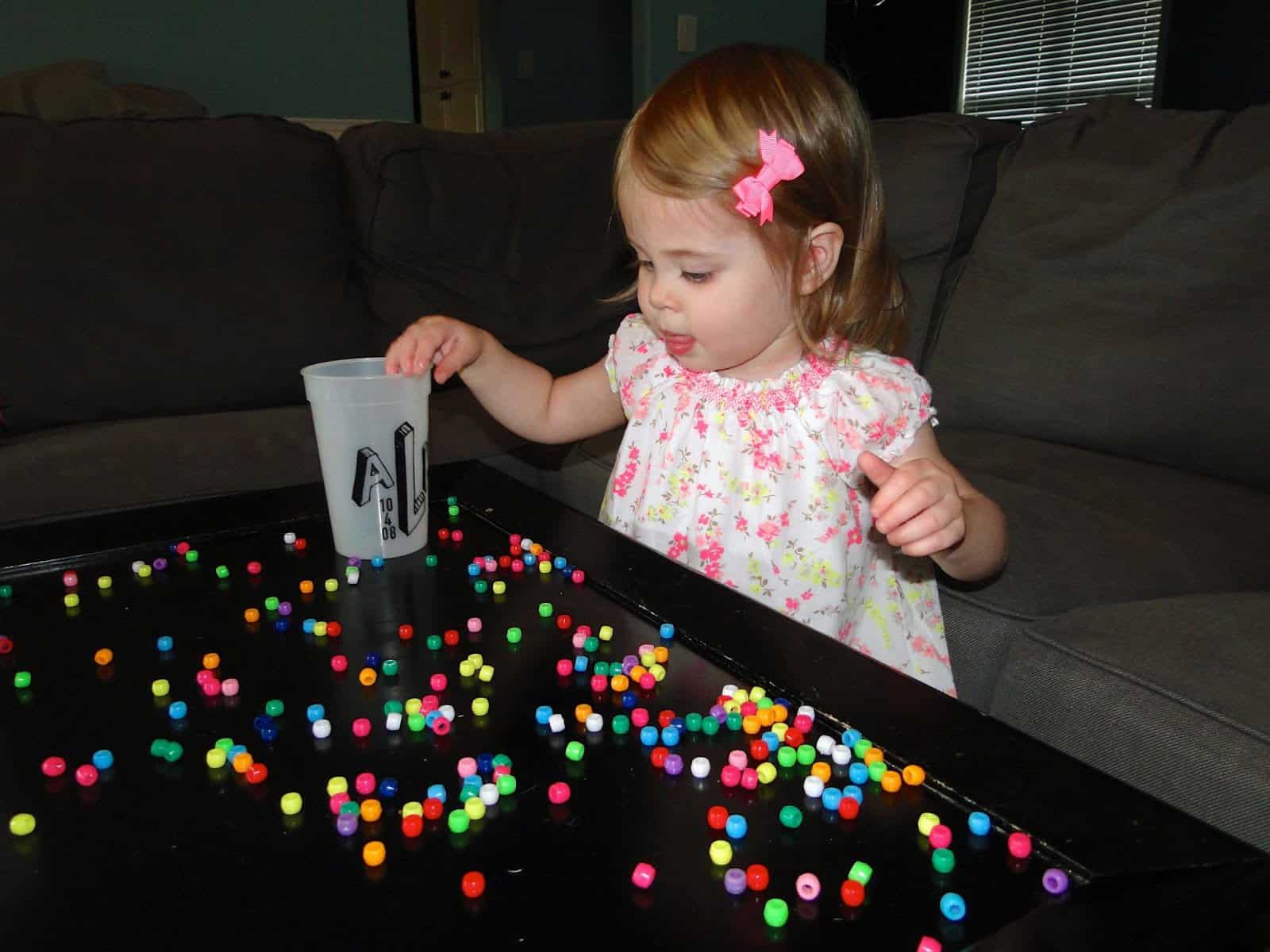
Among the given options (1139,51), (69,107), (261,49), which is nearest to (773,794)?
(69,107)

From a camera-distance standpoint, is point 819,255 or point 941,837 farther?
point 819,255

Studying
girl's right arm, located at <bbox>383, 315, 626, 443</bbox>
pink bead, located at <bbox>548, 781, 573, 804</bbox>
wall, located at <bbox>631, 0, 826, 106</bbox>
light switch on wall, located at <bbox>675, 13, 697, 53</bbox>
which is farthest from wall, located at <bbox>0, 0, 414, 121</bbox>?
pink bead, located at <bbox>548, 781, 573, 804</bbox>

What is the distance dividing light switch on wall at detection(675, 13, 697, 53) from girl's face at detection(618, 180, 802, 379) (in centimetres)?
338

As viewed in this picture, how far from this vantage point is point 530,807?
1.77 ft

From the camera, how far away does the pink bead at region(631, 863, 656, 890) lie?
472 millimetres

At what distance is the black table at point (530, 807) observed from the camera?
1.49 ft

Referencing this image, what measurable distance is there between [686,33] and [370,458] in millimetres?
3608

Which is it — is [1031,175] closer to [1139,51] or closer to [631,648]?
[631,648]

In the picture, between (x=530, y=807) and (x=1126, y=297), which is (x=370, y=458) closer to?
(x=530, y=807)

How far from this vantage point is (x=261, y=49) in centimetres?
337

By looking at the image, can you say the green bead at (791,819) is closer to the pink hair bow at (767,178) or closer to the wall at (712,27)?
the pink hair bow at (767,178)

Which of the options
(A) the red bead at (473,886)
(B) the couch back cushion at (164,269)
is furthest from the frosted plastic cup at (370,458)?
(B) the couch back cushion at (164,269)

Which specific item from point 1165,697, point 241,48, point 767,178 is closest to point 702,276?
point 767,178

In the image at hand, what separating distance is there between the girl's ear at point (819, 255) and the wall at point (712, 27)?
3.08 metres
